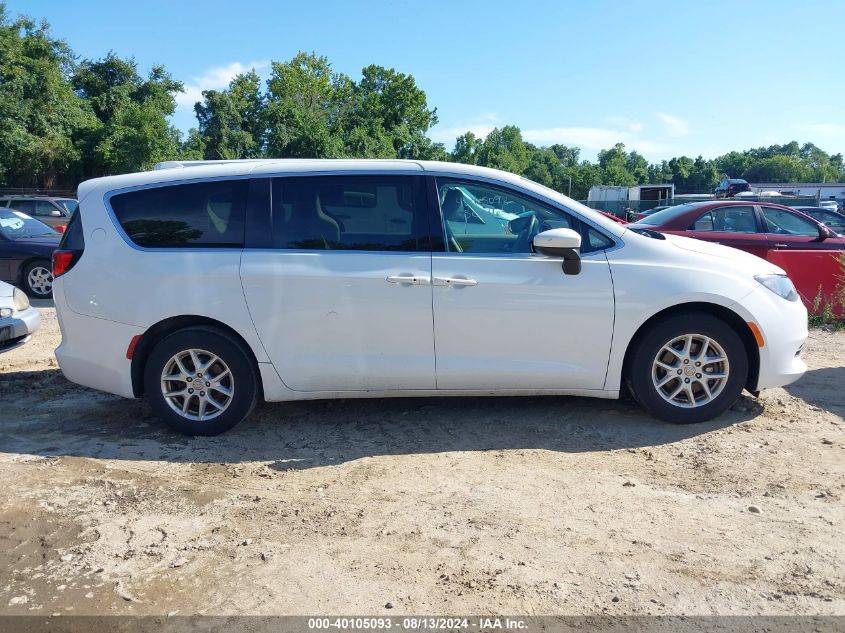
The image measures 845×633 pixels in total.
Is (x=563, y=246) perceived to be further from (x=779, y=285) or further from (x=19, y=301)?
(x=19, y=301)

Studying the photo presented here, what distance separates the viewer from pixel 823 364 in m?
6.67

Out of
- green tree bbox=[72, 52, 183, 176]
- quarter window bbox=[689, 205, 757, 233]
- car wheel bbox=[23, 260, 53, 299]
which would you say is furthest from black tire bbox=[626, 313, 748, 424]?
green tree bbox=[72, 52, 183, 176]

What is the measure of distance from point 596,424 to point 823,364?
3245 mm

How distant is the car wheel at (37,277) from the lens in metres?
11.0

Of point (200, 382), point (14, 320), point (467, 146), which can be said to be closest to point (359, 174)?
point (200, 382)

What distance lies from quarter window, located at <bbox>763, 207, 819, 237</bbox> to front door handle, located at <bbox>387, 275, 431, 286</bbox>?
25.4ft

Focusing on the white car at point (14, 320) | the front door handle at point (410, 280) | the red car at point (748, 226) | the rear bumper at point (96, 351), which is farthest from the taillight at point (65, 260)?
the red car at point (748, 226)

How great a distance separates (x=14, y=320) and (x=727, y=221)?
368 inches

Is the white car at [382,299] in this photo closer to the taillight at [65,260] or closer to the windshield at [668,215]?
the taillight at [65,260]

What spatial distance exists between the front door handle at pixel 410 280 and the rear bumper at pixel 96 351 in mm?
1793

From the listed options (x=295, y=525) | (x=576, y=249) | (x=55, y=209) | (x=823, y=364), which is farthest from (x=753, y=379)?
(x=55, y=209)

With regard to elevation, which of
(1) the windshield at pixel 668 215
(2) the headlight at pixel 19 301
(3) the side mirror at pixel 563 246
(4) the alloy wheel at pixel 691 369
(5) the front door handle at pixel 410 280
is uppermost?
(1) the windshield at pixel 668 215

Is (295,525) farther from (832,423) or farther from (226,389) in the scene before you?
(832,423)

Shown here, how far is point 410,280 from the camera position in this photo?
4562 millimetres
